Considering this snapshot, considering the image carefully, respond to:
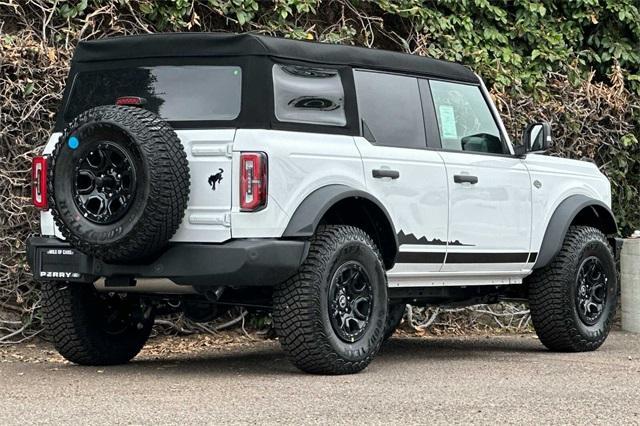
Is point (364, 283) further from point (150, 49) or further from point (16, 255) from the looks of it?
point (16, 255)

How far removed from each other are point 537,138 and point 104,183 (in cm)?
343

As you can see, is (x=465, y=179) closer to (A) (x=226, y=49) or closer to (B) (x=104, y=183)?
(A) (x=226, y=49)

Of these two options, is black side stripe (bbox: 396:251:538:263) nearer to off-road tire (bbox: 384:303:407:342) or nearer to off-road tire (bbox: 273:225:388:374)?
off-road tire (bbox: 273:225:388:374)

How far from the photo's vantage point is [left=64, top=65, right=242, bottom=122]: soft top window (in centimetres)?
776

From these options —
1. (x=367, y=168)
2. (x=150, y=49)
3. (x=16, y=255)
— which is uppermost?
(x=150, y=49)

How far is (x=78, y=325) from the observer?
27.4 ft

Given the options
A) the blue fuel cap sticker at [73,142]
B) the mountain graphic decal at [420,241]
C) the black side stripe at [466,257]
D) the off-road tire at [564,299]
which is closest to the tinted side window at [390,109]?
the mountain graphic decal at [420,241]

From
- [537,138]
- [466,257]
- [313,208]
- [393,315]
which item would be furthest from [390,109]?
[393,315]

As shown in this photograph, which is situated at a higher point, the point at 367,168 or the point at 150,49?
the point at 150,49

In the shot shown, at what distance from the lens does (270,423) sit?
19.6 ft

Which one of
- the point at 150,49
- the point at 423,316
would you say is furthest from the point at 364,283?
the point at 423,316

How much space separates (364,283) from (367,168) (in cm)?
69

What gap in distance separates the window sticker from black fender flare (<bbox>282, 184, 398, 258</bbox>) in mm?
1386

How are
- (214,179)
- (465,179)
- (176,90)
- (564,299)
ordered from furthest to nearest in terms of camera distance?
(564,299) < (465,179) < (176,90) < (214,179)
